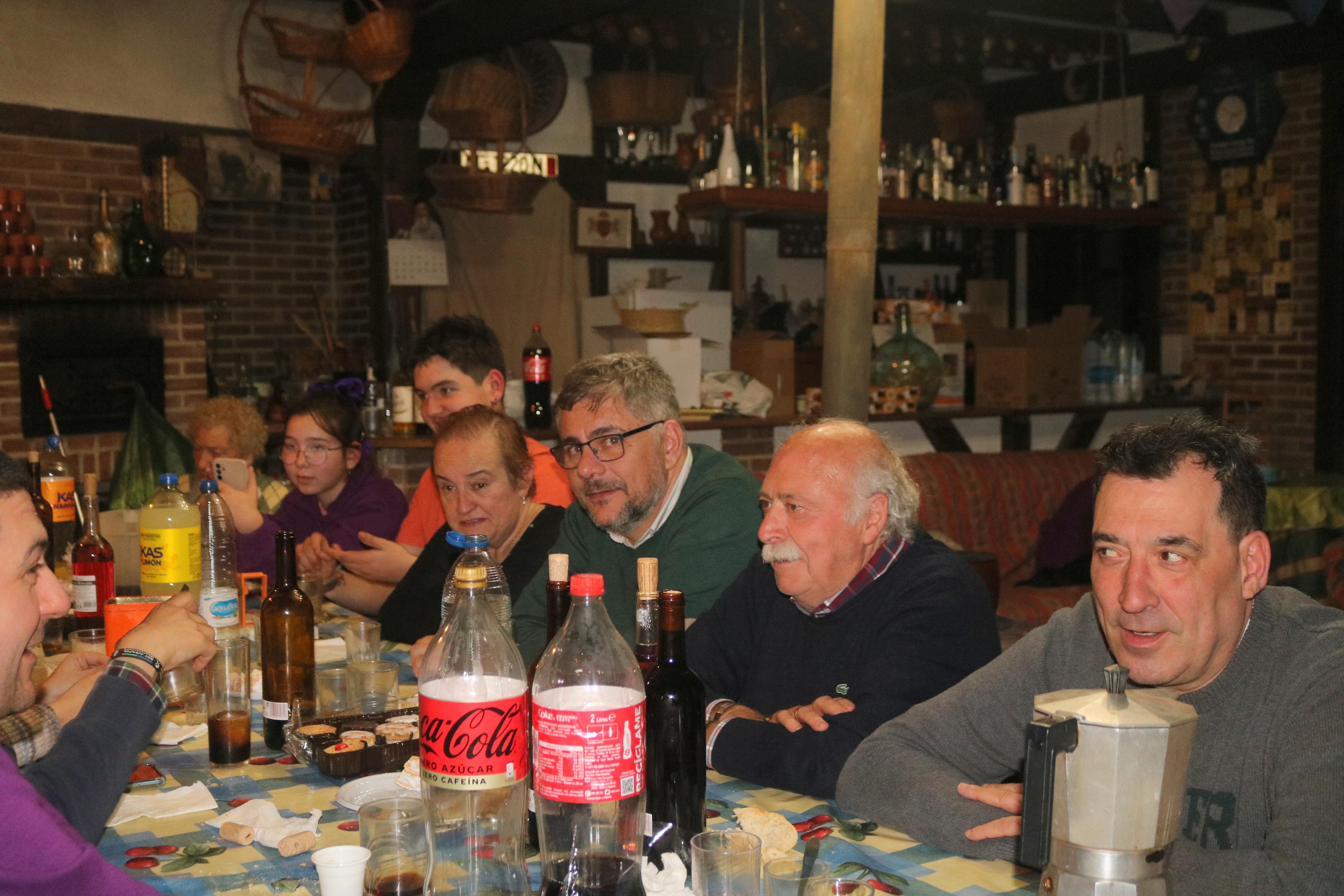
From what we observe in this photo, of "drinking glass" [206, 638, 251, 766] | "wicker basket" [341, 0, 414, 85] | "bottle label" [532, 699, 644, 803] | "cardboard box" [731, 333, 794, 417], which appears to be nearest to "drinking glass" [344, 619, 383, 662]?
"drinking glass" [206, 638, 251, 766]

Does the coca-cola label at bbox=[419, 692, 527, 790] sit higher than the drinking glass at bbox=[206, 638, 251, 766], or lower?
higher

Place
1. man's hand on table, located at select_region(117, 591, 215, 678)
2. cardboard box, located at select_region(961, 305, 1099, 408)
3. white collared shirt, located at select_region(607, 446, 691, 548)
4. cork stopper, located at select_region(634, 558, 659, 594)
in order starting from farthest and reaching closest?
cardboard box, located at select_region(961, 305, 1099, 408) → white collared shirt, located at select_region(607, 446, 691, 548) → man's hand on table, located at select_region(117, 591, 215, 678) → cork stopper, located at select_region(634, 558, 659, 594)

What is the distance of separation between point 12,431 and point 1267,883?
229 inches

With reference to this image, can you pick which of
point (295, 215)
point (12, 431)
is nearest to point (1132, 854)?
point (12, 431)

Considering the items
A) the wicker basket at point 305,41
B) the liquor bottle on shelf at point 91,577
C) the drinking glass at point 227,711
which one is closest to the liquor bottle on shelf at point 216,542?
the liquor bottle on shelf at point 91,577

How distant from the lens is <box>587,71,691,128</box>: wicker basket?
7.29 m

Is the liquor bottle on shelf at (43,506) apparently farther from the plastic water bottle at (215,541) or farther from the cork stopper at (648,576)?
the cork stopper at (648,576)

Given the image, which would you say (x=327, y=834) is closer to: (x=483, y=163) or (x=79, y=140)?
(x=79, y=140)

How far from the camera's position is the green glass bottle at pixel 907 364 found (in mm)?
5820

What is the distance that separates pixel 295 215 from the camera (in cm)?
779

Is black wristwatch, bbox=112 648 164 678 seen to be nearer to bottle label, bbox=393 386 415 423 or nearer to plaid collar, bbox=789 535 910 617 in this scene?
plaid collar, bbox=789 535 910 617

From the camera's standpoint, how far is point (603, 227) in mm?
7582

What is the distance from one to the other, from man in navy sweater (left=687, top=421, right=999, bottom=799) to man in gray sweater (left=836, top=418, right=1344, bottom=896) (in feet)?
0.79

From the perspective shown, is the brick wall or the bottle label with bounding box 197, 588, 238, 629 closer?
the bottle label with bounding box 197, 588, 238, 629
